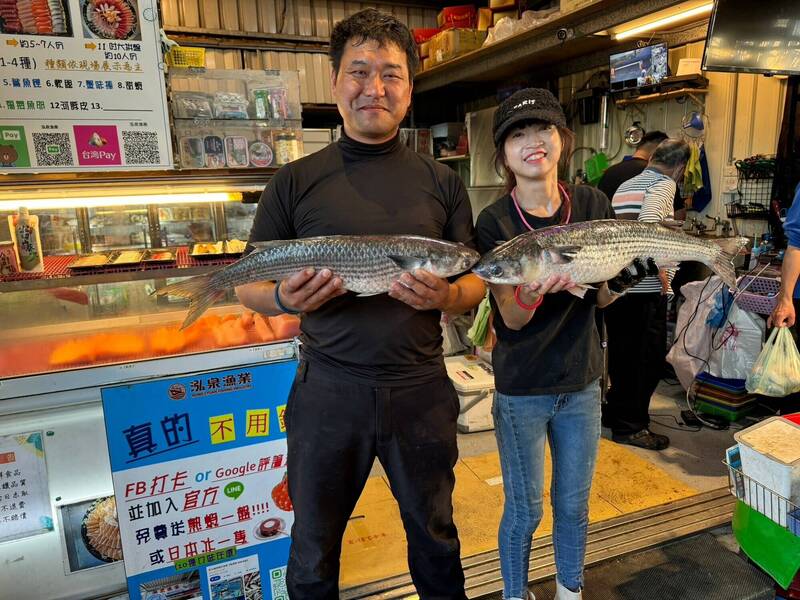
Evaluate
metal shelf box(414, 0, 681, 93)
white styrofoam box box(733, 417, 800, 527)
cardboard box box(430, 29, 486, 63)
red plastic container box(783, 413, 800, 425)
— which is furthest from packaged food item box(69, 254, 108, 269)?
cardboard box box(430, 29, 486, 63)

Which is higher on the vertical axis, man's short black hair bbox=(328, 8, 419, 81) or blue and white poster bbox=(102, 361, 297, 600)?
man's short black hair bbox=(328, 8, 419, 81)

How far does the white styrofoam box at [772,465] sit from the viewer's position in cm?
175

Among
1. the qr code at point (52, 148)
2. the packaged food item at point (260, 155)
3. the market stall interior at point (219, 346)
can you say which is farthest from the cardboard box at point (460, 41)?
the qr code at point (52, 148)

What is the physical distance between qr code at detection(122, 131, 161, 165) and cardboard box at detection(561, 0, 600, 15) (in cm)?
331

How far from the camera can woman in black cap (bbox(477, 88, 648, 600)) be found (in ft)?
5.84

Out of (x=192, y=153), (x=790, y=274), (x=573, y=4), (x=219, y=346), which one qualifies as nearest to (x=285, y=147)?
(x=192, y=153)

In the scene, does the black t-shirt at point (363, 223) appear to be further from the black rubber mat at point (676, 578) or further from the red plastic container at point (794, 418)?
the red plastic container at point (794, 418)

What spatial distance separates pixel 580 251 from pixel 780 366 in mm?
2116

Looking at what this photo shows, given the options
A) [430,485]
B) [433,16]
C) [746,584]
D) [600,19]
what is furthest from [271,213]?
[433,16]

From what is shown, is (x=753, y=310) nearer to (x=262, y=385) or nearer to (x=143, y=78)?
(x=262, y=385)

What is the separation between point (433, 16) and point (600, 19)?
11.5ft

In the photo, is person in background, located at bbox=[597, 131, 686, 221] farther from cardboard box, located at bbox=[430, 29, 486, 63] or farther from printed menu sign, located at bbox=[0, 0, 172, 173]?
printed menu sign, located at bbox=[0, 0, 172, 173]

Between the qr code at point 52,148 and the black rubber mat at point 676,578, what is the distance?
2.44 metres

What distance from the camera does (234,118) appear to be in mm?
2520
